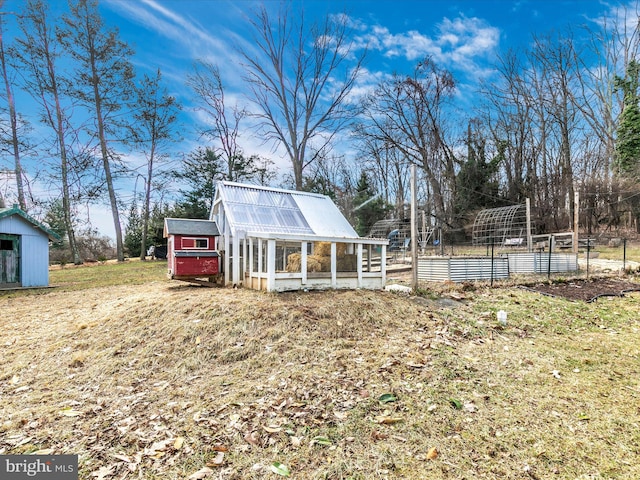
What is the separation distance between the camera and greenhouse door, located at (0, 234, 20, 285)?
32.2ft

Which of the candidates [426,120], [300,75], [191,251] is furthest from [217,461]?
[426,120]

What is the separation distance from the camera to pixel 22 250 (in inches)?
399

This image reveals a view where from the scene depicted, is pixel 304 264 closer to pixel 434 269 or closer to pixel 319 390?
pixel 319 390

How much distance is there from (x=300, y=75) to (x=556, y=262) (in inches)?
623

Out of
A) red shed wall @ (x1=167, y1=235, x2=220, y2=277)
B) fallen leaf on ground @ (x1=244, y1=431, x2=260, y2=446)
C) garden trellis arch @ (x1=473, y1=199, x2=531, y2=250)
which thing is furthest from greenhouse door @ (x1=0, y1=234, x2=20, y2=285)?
garden trellis arch @ (x1=473, y1=199, x2=531, y2=250)

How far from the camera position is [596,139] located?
23.6 metres

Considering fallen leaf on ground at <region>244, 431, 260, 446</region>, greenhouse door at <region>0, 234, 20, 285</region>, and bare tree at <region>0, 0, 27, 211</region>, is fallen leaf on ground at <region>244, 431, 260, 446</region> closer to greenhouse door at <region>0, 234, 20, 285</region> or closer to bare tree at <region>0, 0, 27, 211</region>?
greenhouse door at <region>0, 234, 20, 285</region>

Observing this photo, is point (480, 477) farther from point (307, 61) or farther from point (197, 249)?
point (307, 61)

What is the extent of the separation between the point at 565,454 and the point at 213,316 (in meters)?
4.35

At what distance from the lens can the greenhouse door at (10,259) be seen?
32.2 ft

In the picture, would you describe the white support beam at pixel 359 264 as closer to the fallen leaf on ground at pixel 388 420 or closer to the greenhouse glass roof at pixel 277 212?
the greenhouse glass roof at pixel 277 212

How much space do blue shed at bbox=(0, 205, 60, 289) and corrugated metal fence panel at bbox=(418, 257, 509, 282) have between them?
42.3 ft

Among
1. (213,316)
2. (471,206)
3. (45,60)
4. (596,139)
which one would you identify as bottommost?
(213,316)

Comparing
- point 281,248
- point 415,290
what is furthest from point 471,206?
point 281,248
